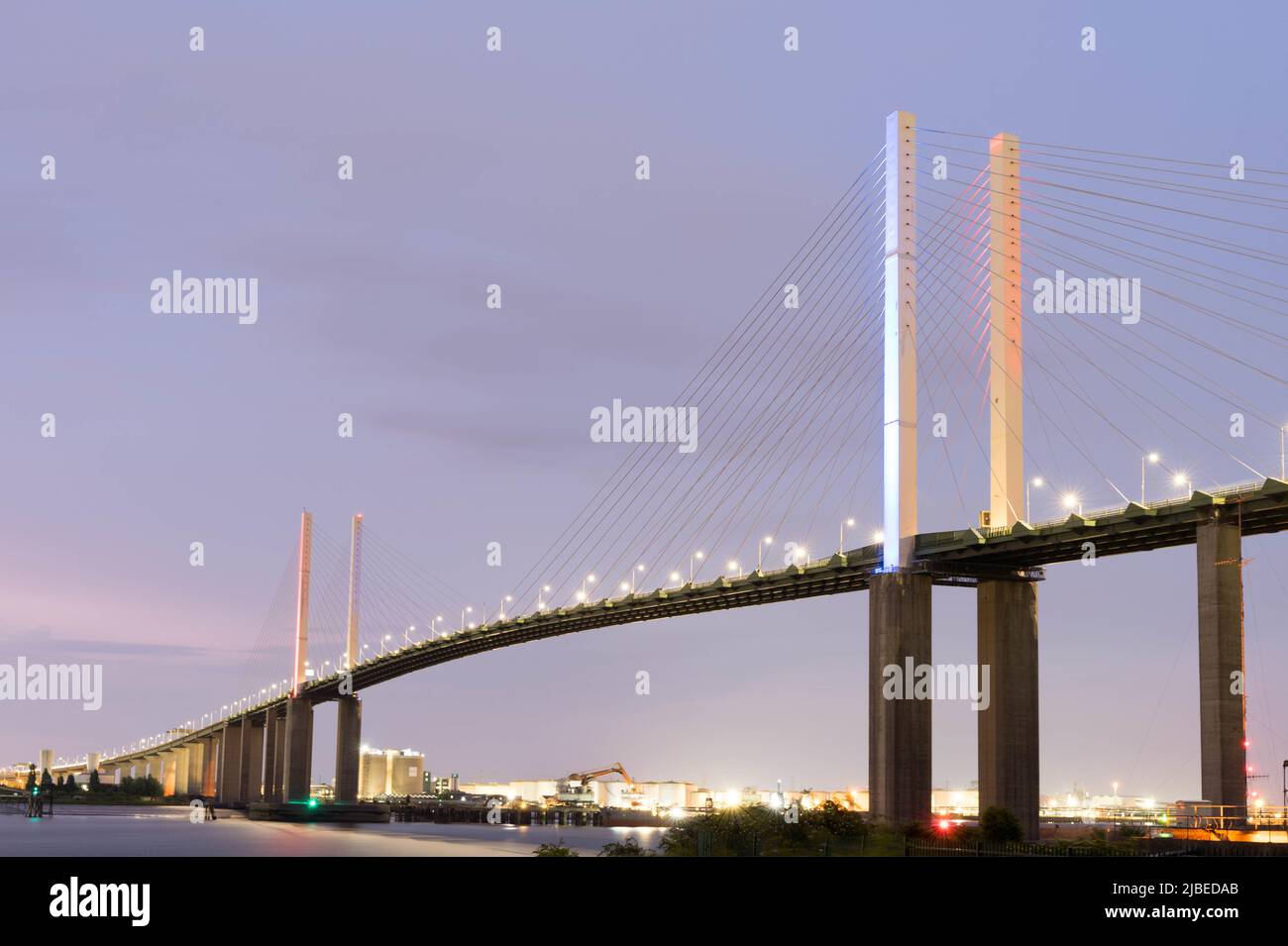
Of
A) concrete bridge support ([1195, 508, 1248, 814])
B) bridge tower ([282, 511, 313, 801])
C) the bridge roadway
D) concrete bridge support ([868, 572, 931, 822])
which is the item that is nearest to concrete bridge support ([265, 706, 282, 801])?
bridge tower ([282, 511, 313, 801])

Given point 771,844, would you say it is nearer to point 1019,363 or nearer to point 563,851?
point 563,851

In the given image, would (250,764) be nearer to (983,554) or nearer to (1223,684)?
(983,554)

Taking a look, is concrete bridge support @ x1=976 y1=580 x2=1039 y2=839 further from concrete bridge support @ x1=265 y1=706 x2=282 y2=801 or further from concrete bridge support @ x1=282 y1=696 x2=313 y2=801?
concrete bridge support @ x1=265 y1=706 x2=282 y2=801

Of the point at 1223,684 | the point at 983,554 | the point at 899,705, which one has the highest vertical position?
the point at 983,554

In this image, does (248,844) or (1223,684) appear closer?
(1223,684)

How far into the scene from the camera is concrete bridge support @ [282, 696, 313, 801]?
158 meters

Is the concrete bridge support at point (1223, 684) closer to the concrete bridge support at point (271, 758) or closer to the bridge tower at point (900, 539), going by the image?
the bridge tower at point (900, 539)

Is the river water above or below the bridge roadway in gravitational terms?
below

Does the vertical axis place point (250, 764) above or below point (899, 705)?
below

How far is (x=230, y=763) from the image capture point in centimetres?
19688

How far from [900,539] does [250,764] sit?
141 meters

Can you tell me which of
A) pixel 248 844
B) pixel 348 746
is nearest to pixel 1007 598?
pixel 248 844

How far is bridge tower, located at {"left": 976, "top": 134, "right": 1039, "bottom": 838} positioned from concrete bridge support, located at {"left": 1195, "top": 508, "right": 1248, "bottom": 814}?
1441 centimetres
